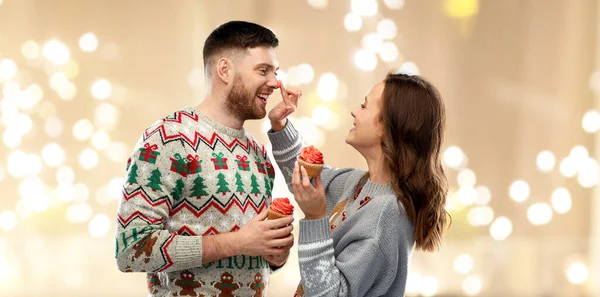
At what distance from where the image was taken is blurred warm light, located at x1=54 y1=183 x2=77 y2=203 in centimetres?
347

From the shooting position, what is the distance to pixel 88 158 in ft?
11.4

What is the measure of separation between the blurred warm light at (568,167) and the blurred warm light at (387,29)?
1.14 metres

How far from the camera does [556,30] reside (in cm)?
369

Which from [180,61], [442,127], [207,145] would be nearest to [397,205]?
[442,127]

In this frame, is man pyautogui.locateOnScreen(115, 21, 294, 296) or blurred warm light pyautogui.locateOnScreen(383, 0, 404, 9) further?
blurred warm light pyautogui.locateOnScreen(383, 0, 404, 9)

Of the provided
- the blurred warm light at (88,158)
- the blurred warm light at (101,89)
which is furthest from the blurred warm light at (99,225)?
the blurred warm light at (101,89)

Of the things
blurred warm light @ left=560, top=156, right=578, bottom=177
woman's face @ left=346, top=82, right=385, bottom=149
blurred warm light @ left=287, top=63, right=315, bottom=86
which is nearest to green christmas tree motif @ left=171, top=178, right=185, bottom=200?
woman's face @ left=346, top=82, right=385, bottom=149

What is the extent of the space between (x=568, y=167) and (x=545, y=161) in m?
0.14

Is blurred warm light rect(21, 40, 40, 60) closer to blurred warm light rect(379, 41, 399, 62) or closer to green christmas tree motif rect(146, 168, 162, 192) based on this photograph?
blurred warm light rect(379, 41, 399, 62)

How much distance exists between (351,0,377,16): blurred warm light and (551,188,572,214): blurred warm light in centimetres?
137

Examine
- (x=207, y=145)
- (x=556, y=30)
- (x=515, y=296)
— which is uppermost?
(x=556, y=30)

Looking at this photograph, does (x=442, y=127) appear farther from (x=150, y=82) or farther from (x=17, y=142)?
(x=17, y=142)

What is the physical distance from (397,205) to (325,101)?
1.72 meters

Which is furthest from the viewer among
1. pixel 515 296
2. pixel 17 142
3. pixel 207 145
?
pixel 515 296
